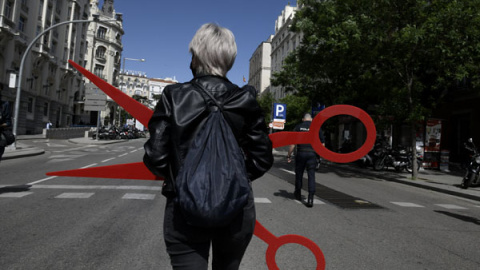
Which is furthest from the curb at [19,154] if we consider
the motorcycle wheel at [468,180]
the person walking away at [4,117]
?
the motorcycle wheel at [468,180]

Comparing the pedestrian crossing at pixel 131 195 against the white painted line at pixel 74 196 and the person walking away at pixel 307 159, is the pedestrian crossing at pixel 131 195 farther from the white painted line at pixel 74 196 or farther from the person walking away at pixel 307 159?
the person walking away at pixel 307 159

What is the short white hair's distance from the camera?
1683 mm

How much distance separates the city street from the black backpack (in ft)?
6.95

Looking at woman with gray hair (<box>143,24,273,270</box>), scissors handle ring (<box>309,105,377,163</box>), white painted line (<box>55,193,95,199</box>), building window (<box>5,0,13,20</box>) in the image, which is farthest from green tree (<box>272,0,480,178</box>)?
building window (<box>5,0,13,20</box>)

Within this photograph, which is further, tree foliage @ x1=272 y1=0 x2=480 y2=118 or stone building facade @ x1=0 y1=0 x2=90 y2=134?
stone building facade @ x1=0 y1=0 x2=90 y2=134

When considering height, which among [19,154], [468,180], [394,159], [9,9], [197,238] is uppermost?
[9,9]

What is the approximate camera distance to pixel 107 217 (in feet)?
16.2

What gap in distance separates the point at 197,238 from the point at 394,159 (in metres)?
16.0

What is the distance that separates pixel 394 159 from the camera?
1569 centimetres

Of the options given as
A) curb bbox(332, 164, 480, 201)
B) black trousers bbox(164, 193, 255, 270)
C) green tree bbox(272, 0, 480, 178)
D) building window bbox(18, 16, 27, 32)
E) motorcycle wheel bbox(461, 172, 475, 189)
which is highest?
building window bbox(18, 16, 27, 32)

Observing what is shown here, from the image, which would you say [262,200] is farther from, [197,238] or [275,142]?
[197,238]

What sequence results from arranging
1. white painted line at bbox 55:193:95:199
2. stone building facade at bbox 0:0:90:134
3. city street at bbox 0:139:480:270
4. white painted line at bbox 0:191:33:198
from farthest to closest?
stone building facade at bbox 0:0:90:134, white painted line at bbox 55:193:95:199, white painted line at bbox 0:191:33:198, city street at bbox 0:139:480:270

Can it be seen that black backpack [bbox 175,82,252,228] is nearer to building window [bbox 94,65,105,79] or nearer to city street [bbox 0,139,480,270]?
city street [bbox 0,139,480,270]

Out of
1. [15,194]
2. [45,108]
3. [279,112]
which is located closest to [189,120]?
[15,194]
